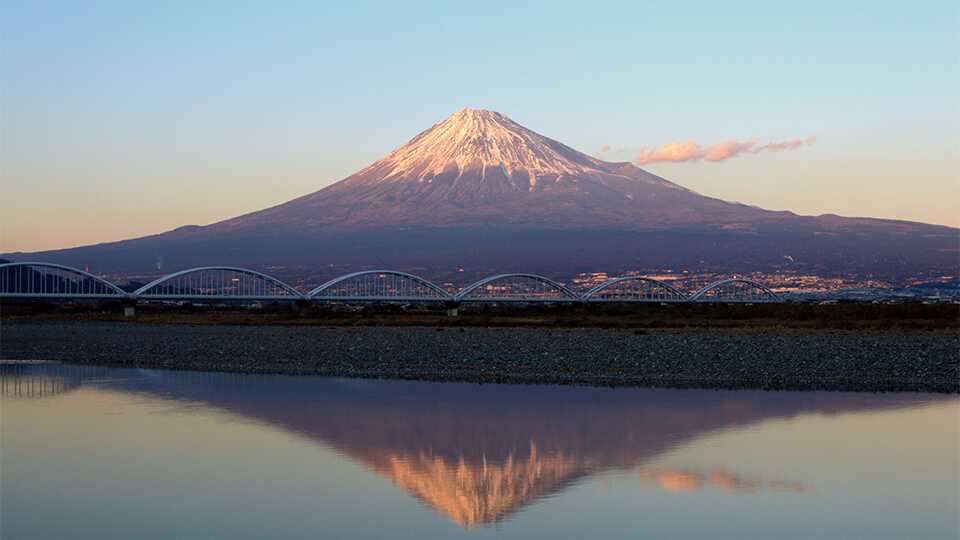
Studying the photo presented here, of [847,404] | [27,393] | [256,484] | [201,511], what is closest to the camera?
[201,511]

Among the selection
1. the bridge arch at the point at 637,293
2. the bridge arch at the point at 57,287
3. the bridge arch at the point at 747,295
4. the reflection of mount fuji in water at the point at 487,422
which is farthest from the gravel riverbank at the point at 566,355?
the bridge arch at the point at 747,295

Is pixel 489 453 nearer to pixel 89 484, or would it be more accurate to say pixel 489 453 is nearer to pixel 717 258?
pixel 89 484

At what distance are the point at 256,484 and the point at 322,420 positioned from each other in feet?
19.9

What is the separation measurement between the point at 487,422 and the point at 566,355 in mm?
12105

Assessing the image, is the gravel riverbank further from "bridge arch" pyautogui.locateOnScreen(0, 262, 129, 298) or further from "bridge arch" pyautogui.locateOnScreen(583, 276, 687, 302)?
"bridge arch" pyautogui.locateOnScreen(583, 276, 687, 302)

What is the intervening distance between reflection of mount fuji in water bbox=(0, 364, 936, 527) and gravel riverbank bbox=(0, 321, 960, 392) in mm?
2102

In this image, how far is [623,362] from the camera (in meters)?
29.8

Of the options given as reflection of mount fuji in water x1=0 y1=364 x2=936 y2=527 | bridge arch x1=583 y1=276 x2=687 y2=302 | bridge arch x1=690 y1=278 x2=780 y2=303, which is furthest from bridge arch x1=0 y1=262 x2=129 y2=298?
reflection of mount fuji in water x1=0 y1=364 x2=936 y2=527

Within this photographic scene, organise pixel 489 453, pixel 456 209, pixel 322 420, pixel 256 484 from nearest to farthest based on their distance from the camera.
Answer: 1. pixel 256 484
2. pixel 489 453
3. pixel 322 420
4. pixel 456 209

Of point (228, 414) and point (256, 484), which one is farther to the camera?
point (228, 414)

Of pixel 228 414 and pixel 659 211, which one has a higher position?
pixel 659 211

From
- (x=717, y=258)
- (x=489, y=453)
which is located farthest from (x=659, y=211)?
(x=489, y=453)

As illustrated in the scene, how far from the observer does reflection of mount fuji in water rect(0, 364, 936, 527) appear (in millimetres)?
14477

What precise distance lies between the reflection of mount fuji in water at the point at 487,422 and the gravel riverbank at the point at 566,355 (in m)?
2.10
